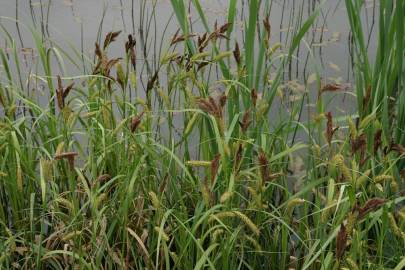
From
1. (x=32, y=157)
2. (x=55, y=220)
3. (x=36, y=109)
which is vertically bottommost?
(x=55, y=220)

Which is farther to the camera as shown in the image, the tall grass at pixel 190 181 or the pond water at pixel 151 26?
the pond water at pixel 151 26

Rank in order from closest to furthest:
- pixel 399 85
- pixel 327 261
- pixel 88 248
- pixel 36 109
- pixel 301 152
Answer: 1. pixel 327 261
2. pixel 88 248
3. pixel 36 109
4. pixel 399 85
5. pixel 301 152

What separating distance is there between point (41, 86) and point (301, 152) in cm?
89

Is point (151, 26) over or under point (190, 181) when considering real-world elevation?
over

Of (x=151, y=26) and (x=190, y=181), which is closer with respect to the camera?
(x=190, y=181)

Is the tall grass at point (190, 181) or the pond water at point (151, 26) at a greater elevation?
the pond water at point (151, 26)

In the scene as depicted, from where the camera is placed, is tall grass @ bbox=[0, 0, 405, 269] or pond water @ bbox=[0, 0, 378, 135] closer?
tall grass @ bbox=[0, 0, 405, 269]

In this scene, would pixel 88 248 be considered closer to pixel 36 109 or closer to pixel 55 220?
pixel 55 220

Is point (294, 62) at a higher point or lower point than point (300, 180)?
higher

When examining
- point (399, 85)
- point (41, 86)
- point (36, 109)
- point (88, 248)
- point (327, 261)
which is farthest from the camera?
point (41, 86)

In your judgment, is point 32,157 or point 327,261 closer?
point 327,261

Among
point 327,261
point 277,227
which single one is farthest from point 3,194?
point 327,261

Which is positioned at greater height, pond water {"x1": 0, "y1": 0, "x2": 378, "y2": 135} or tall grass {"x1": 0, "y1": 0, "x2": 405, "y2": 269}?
pond water {"x1": 0, "y1": 0, "x2": 378, "y2": 135}

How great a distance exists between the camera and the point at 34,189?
1.77 metres
